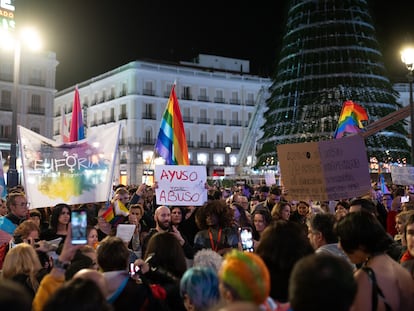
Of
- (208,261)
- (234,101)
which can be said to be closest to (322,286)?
(208,261)

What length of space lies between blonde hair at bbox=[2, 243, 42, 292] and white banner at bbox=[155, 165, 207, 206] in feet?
12.9

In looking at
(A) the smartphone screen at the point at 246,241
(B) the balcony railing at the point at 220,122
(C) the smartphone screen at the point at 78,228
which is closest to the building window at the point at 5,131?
(B) the balcony railing at the point at 220,122

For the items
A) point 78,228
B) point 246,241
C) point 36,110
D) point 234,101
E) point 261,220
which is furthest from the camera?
point 234,101

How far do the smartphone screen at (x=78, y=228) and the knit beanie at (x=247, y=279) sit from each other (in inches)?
58.2

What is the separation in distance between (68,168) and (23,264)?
3205mm

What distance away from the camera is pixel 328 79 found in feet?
103

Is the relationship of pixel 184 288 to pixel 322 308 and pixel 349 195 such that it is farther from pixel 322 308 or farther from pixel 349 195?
pixel 349 195

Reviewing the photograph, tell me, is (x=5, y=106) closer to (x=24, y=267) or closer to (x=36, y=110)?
(x=36, y=110)

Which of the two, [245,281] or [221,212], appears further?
[221,212]

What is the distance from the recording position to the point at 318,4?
32.6 m

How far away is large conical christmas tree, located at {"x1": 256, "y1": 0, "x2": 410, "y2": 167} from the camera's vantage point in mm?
30359

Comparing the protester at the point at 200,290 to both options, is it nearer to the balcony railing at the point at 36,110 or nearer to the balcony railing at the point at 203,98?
the balcony railing at the point at 36,110

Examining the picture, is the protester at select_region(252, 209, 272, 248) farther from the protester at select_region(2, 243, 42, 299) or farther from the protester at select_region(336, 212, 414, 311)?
the protester at select_region(2, 243, 42, 299)

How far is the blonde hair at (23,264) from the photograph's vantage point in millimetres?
4230
